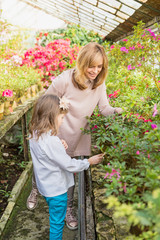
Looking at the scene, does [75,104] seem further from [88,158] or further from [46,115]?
[88,158]

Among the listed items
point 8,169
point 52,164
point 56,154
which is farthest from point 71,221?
point 8,169

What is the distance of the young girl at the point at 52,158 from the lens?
1.53 metres

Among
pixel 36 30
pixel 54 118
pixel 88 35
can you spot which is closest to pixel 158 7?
pixel 54 118

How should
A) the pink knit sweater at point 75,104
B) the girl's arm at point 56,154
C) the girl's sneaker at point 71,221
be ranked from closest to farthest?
the girl's arm at point 56,154, the pink knit sweater at point 75,104, the girl's sneaker at point 71,221

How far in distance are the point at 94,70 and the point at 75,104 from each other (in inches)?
13.6

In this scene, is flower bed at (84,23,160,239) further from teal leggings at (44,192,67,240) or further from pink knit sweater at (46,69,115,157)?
teal leggings at (44,192,67,240)

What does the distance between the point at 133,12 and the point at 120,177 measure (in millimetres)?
5393

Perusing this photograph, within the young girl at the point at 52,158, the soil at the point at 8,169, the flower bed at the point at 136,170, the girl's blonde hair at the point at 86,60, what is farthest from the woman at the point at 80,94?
the soil at the point at 8,169

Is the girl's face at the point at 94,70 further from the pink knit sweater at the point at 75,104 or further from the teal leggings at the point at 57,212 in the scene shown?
the teal leggings at the point at 57,212

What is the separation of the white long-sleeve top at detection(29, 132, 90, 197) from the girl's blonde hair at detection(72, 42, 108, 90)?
2.02 ft

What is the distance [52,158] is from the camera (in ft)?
4.99

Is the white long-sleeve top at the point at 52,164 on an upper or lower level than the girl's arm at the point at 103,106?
lower

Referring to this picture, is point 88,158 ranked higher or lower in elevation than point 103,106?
lower

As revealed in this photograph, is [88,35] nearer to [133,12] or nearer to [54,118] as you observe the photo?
[133,12]
